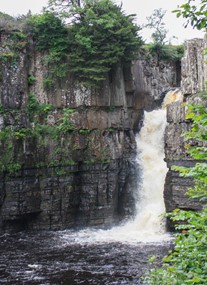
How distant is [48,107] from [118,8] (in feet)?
29.8

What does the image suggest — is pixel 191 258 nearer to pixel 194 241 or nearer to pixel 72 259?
pixel 194 241

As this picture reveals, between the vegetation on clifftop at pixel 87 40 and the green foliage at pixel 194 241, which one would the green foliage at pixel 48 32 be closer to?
the vegetation on clifftop at pixel 87 40

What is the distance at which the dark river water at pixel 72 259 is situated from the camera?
1602 centimetres

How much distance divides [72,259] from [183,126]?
11398 mm

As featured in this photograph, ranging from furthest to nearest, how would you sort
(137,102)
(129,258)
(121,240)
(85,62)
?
(137,102), (85,62), (121,240), (129,258)

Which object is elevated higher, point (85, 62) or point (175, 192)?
point (85, 62)

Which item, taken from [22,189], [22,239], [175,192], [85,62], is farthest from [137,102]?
[22,239]

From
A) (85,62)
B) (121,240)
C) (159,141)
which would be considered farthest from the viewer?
(159,141)

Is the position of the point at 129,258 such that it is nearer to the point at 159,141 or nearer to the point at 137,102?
the point at 159,141

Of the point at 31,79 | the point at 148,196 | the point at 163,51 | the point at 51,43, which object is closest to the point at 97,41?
the point at 51,43

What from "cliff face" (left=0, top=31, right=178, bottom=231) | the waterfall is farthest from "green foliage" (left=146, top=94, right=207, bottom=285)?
"cliff face" (left=0, top=31, right=178, bottom=231)

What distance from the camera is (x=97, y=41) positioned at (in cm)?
2677

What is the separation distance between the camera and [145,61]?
33.8 meters

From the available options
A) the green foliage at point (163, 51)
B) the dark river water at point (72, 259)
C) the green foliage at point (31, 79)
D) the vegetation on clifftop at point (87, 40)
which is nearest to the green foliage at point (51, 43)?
the vegetation on clifftop at point (87, 40)
